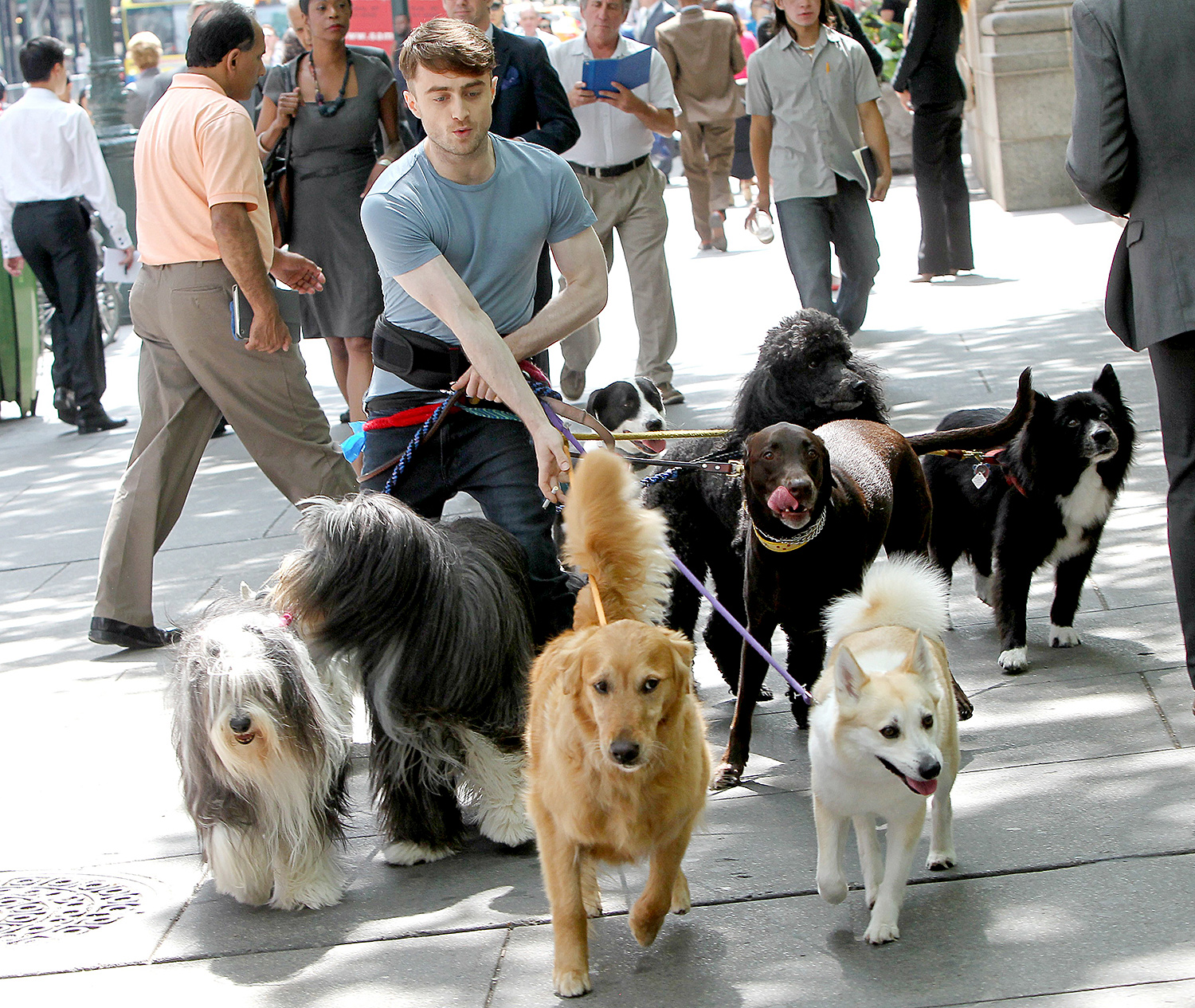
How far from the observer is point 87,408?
10.7 m

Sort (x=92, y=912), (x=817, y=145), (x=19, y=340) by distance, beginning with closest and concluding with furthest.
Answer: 1. (x=92, y=912)
2. (x=817, y=145)
3. (x=19, y=340)

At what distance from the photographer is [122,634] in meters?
5.98

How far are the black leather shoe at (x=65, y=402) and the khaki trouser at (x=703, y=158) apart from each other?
6651 millimetres

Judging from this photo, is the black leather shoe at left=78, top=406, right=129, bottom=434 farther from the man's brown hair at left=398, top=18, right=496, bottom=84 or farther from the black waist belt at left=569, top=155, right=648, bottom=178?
the man's brown hair at left=398, top=18, right=496, bottom=84

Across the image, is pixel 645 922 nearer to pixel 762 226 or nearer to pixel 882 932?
pixel 882 932

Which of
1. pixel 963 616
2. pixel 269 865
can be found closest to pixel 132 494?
pixel 269 865

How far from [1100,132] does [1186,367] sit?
0.71 metres

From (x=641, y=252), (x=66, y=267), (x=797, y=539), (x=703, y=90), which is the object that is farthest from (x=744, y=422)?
(x=703, y=90)

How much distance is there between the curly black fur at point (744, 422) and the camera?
5.23 meters

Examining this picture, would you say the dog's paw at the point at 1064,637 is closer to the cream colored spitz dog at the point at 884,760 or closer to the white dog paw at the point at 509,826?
the cream colored spitz dog at the point at 884,760

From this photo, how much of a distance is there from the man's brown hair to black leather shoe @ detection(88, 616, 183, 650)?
2.86 metres

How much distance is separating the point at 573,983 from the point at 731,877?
689mm

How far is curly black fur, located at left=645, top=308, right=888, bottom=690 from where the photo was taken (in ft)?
17.2

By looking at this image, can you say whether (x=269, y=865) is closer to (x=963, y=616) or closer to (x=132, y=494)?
(x=132, y=494)
